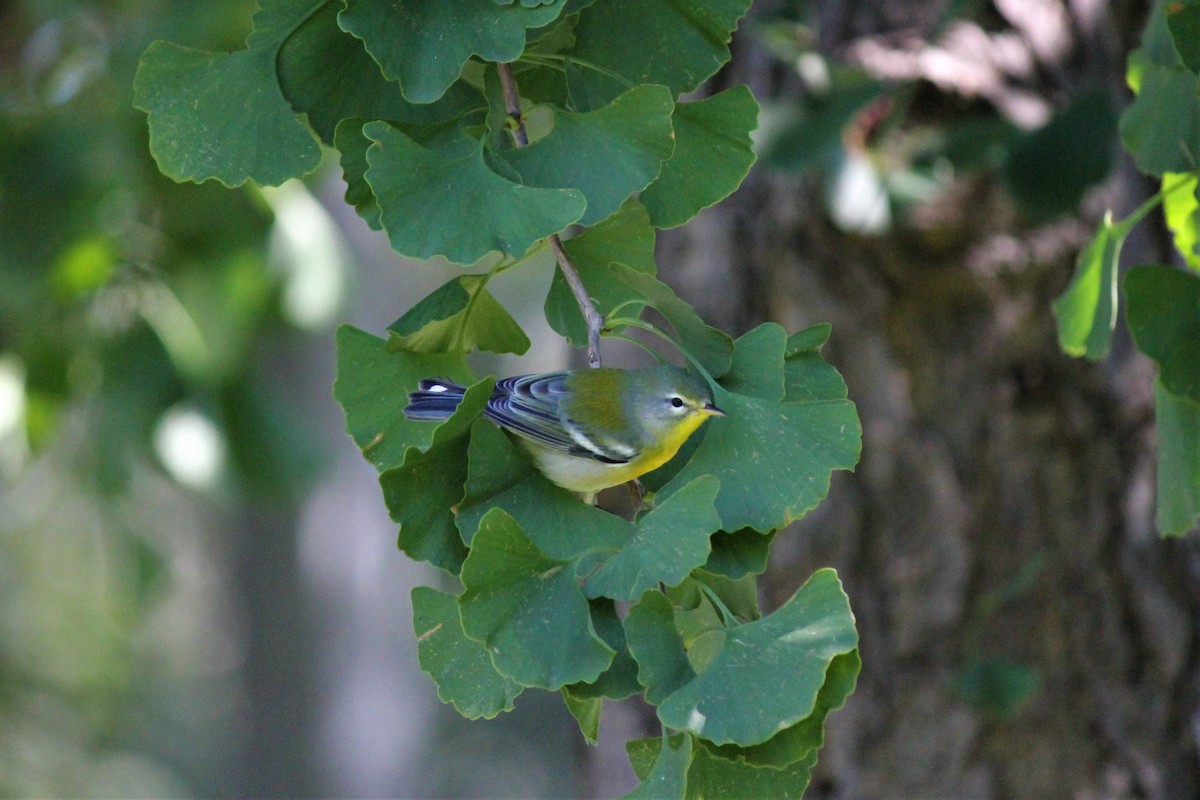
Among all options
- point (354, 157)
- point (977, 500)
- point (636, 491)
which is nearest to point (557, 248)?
point (354, 157)

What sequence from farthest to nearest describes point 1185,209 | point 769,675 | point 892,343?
point 892,343
point 1185,209
point 769,675

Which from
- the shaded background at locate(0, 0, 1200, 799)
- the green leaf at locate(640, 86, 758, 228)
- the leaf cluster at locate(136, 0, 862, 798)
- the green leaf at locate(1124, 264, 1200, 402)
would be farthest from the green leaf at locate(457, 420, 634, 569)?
the shaded background at locate(0, 0, 1200, 799)

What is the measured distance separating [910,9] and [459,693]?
90.0 inches

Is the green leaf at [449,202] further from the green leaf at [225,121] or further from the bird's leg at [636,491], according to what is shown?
the bird's leg at [636,491]

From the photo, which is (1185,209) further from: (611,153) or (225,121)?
(225,121)

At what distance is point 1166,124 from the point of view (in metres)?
1.31

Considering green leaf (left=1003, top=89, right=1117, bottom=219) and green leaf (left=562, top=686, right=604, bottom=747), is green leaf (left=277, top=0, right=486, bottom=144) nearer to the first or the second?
green leaf (left=562, top=686, right=604, bottom=747)

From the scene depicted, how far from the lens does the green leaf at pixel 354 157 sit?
1.09 m

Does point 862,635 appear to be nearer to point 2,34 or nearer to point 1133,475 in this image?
point 1133,475

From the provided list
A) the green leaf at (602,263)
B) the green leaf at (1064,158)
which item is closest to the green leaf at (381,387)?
the green leaf at (602,263)

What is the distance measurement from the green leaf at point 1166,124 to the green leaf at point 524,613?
85 centimetres

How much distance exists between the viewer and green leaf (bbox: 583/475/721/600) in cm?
92

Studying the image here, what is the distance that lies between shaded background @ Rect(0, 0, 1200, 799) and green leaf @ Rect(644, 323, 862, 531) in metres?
1.35

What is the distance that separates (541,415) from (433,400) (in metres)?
0.29
